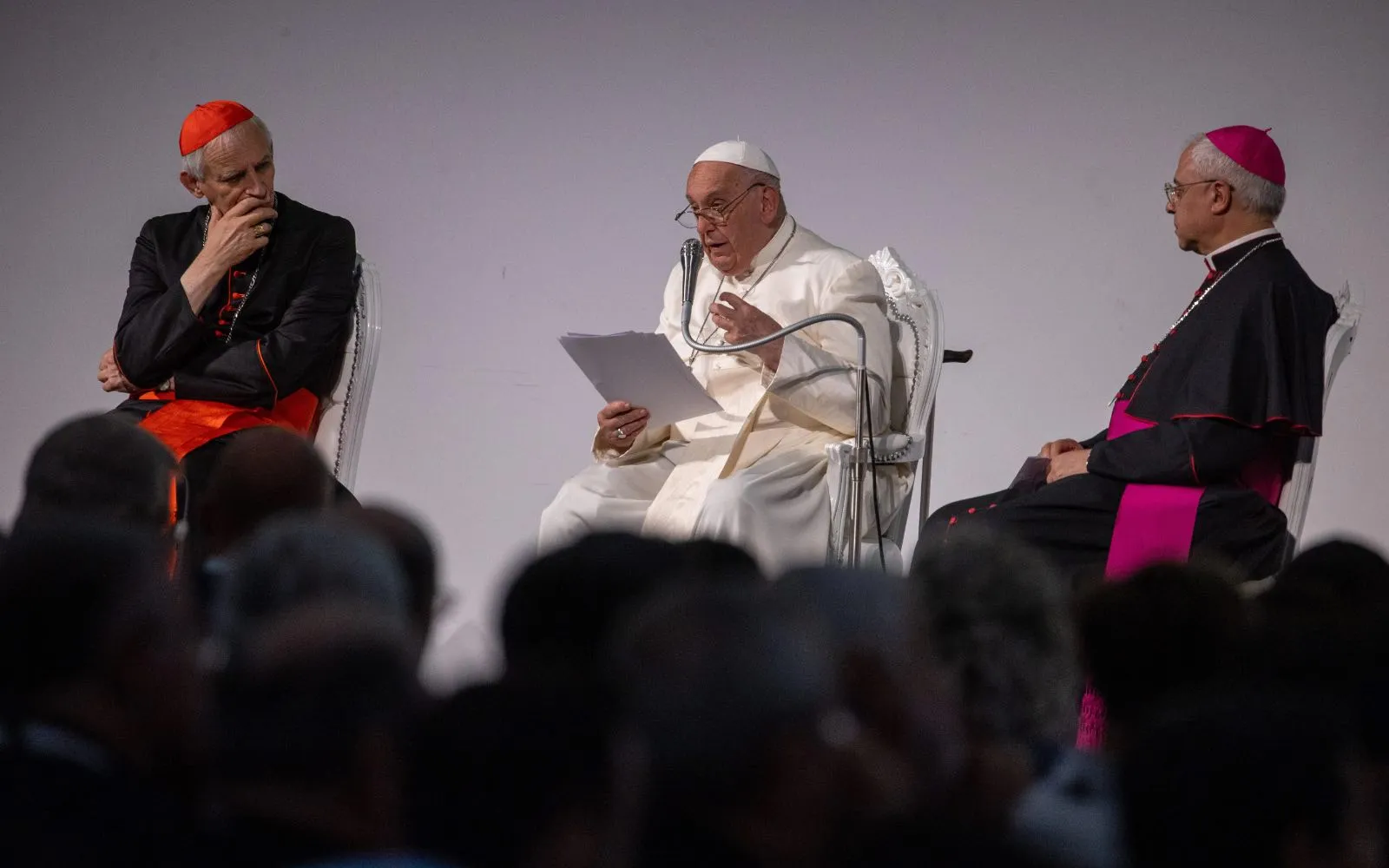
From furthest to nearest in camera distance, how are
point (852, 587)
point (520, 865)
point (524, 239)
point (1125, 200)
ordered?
point (524, 239), point (1125, 200), point (852, 587), point (520, 865)

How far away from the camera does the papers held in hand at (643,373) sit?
406 centimetres

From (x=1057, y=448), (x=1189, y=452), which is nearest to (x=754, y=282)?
(x=1057, y=448)

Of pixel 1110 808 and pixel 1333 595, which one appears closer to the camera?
pixel 1110 808

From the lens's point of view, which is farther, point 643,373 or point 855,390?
point 855,390

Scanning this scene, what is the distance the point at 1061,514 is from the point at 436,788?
119 inches

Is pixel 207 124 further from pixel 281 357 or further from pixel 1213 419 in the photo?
pixel 1213 419

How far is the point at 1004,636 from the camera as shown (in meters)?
1.88

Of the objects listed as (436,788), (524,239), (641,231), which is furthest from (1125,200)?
(436,788)

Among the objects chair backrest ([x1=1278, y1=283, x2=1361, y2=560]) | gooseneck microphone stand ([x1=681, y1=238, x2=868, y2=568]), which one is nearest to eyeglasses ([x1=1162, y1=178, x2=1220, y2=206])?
chair backrest ([x1=1278, y1=283, x2=1361, y2=560])

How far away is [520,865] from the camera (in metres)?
1.23

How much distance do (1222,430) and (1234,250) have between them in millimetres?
574

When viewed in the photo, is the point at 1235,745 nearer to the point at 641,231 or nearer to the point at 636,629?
the point at 636,629

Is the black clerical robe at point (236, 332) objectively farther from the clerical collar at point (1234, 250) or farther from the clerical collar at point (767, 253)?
the clerical collar at point (1234, 250)

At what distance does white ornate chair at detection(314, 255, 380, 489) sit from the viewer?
450cm
